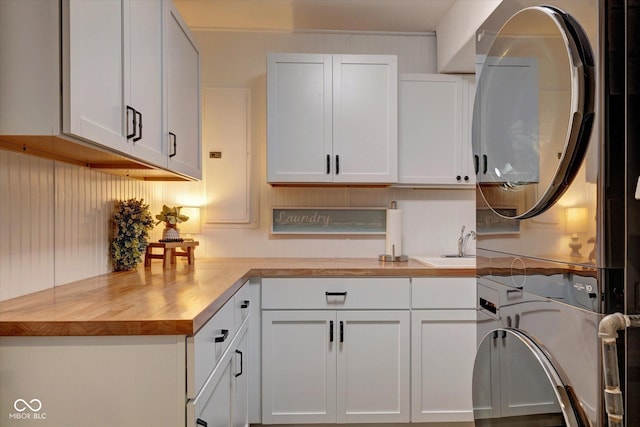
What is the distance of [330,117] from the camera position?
238 centimetres

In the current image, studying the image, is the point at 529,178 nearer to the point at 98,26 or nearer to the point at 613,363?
the point at 613,363

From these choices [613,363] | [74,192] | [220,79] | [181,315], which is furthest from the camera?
[220,79]

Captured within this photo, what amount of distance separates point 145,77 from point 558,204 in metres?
1.40

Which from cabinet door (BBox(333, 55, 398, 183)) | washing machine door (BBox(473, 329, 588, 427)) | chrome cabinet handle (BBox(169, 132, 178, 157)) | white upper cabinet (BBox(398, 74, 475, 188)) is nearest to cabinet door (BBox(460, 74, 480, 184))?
white upper cabinet (BBox(398, 74, 475, 188))

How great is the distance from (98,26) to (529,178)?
4.09 ft

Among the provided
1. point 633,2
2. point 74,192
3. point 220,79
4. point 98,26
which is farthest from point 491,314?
point 220,79

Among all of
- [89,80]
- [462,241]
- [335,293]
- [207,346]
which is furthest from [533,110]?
[462,241]

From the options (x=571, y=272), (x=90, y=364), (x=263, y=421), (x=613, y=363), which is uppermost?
(x=571, y=272)

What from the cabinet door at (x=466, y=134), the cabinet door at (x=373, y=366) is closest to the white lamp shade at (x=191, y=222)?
the cabinet door at (x=373, y=366)

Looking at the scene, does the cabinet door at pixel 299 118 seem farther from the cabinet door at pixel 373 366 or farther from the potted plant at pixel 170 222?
the cabinet door at pixel 373 366

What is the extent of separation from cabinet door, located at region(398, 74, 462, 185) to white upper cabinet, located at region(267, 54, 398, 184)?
0.17m

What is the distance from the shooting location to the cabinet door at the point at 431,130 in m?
2.52

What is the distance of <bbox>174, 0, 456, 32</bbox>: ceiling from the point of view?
2381mm

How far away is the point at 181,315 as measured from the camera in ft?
3.38
